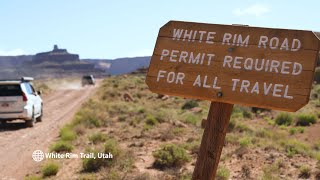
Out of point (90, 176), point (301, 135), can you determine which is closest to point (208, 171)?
point (90, 176)

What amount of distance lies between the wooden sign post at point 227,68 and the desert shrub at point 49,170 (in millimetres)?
5757

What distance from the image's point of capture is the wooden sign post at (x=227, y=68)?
4.29 meters

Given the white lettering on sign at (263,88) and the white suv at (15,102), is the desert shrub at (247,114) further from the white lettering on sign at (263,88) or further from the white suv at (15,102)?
the white lettering on sign at (263,88)

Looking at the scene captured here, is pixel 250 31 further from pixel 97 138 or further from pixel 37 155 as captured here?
pixel 97 138

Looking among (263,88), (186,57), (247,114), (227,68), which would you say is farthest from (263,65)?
(247,114)

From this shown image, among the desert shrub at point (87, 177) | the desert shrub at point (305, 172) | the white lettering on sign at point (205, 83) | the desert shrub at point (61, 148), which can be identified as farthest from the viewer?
the desert shrub at point (61, 148)

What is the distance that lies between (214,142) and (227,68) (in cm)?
79

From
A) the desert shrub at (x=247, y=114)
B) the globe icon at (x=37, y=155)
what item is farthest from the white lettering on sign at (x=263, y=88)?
the desert shrub at (x=247, y=114)

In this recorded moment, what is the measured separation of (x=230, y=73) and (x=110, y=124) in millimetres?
14686

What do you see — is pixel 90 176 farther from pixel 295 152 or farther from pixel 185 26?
pixel 295 152

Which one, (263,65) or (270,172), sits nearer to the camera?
(263,65)

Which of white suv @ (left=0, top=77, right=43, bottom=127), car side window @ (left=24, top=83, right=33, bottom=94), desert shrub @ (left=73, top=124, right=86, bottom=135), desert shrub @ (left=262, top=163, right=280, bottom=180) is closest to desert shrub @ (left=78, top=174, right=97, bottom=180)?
desert shrub @ (left=262, top=163, right=280, bottom=180)

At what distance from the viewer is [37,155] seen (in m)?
11.9

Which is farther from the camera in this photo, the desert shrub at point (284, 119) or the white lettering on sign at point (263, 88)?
the desert shrub at point (284, 119)
